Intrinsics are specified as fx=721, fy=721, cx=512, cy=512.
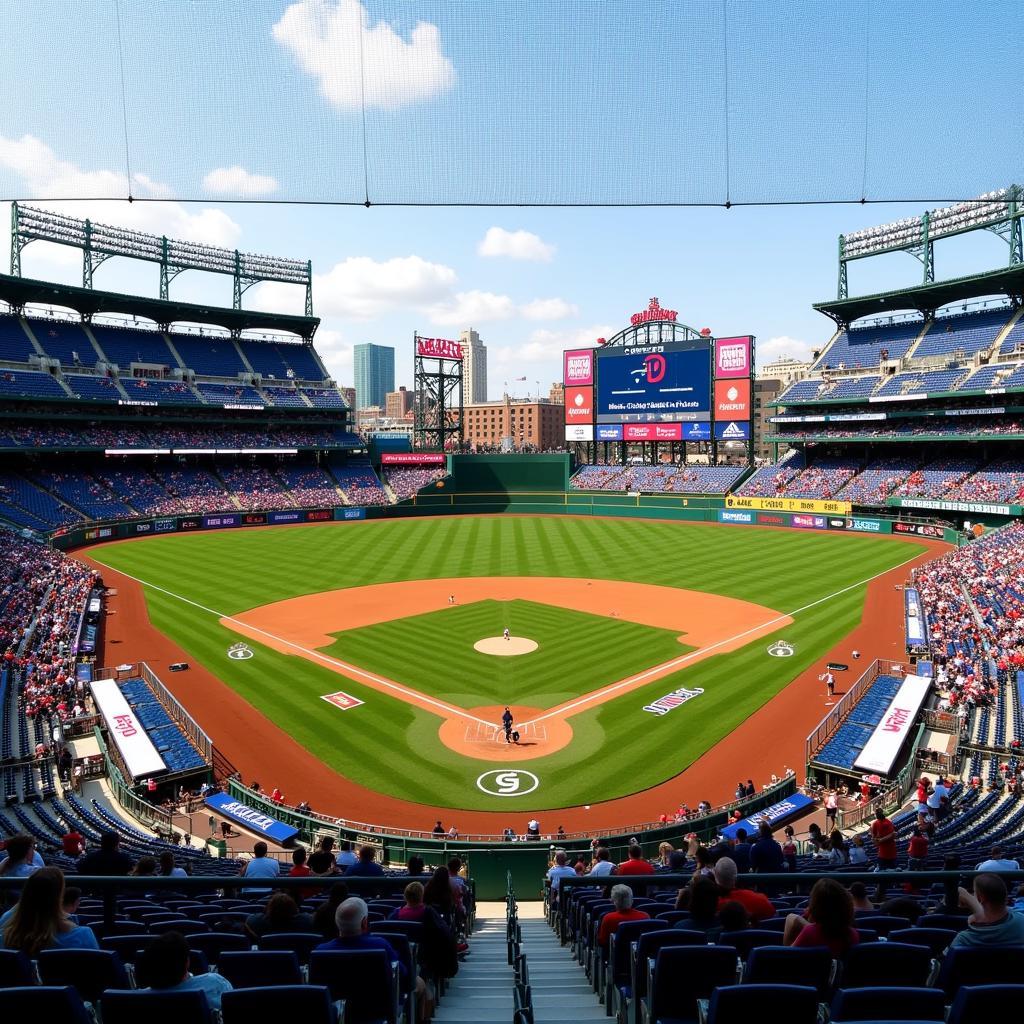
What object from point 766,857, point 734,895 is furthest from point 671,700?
point 734,895

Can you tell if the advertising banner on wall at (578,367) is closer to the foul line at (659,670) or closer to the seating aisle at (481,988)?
the foul line at (659,670)

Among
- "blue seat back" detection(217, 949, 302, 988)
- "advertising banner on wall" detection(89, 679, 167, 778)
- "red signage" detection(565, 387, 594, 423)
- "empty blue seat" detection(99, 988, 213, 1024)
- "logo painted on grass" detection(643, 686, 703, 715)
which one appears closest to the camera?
"empty blue seat" detection(99, 988, 213, 1024)

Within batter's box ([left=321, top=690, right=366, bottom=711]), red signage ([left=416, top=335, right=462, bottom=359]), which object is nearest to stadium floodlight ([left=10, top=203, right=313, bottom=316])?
red signage ([left=416, top=335, right=462, bottom=359])

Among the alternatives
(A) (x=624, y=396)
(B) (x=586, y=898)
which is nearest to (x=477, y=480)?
(A) (x=624, y=396)

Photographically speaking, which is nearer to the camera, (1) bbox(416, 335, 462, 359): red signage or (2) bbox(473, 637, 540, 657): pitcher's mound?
(2) bbox(473, 637, 540, 657): pitcher's mound

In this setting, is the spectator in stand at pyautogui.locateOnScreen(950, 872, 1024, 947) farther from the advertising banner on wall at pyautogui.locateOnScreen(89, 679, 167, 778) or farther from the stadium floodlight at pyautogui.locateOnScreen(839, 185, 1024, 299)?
the stadium floodlight at pyautogui.locateOnScreen(839, 185, 1024, 299)

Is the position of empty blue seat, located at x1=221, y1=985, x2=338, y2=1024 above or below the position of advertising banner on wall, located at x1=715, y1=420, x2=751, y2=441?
below

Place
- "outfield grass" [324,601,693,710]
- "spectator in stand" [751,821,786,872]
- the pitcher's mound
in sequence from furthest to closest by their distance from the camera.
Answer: the pitcher's mound < "outfield grass" [324,601,693,710] < "spectator in stand" [751,821,786,872]
